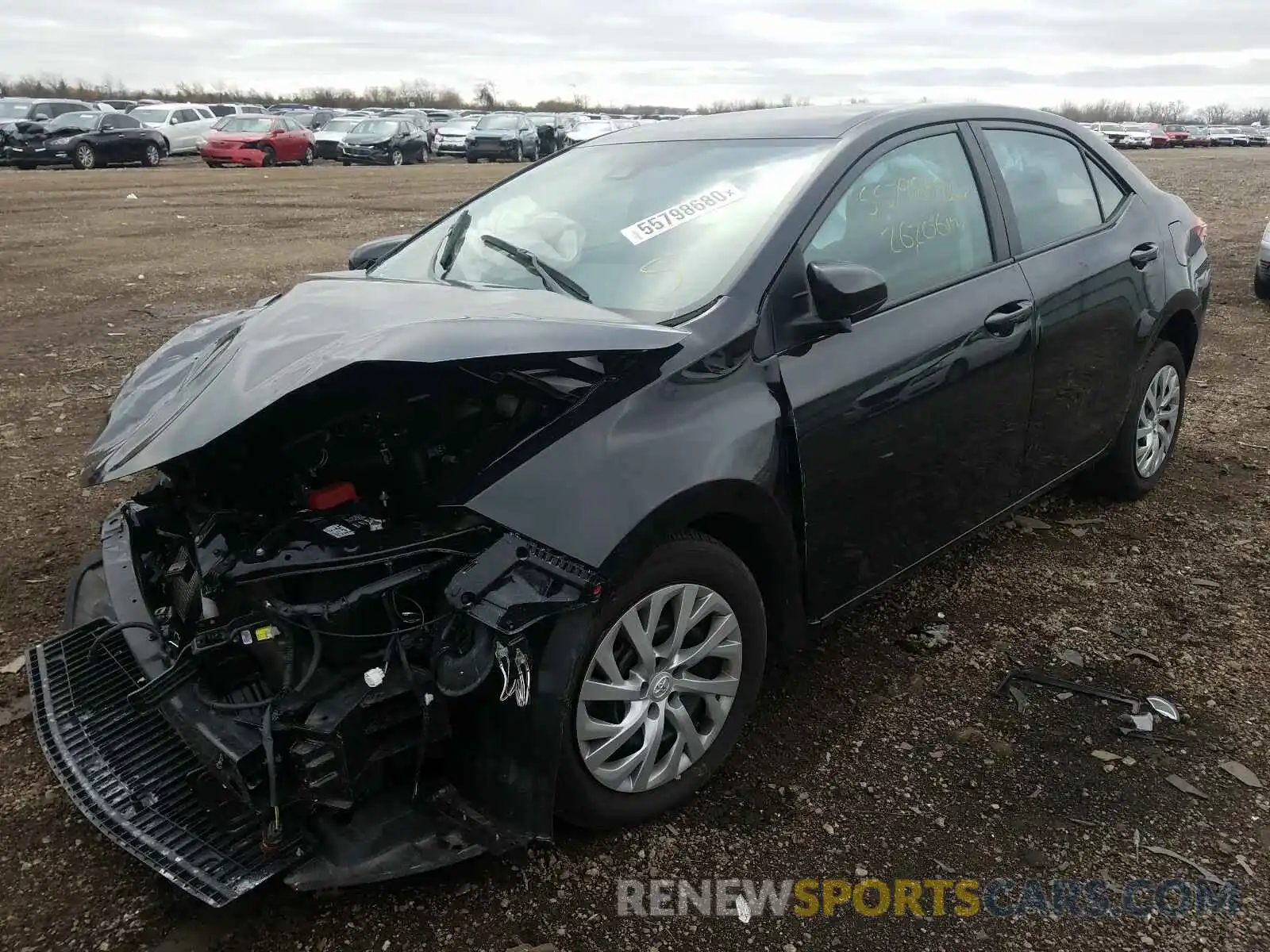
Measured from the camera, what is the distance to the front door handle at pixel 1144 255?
3963mm

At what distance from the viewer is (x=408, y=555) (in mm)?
2219

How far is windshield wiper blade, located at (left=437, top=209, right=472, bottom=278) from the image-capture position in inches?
132

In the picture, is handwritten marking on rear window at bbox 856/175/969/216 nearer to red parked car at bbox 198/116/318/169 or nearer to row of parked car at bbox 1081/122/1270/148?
red parked car at bbox 198/116/318/169

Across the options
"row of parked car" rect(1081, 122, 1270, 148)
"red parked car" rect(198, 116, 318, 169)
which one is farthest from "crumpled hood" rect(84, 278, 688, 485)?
"row of parked car" rect(1081, 122, 1270, 148)

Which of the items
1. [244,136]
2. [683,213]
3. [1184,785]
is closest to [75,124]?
[244,136]

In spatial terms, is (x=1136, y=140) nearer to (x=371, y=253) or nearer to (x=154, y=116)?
(x=154, y=116)

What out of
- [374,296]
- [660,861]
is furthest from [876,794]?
[374,296]

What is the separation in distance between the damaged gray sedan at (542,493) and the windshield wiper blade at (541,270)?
22mm

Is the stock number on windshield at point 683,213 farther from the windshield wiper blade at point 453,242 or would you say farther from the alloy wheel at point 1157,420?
the alloy wheel at point 1157,420

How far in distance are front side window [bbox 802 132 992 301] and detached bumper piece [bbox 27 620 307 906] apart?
209cm

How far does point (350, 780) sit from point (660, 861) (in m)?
0.84

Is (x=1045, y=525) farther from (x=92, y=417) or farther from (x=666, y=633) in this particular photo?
(x=92, y=417)

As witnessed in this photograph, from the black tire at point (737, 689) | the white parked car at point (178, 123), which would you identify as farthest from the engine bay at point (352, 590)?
the white parked car at point (178, 123)

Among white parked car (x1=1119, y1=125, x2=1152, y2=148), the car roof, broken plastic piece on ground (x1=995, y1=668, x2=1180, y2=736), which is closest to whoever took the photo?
broken plastic piece on ground (x1=995, y1=668, x2=1180, y2=736)
